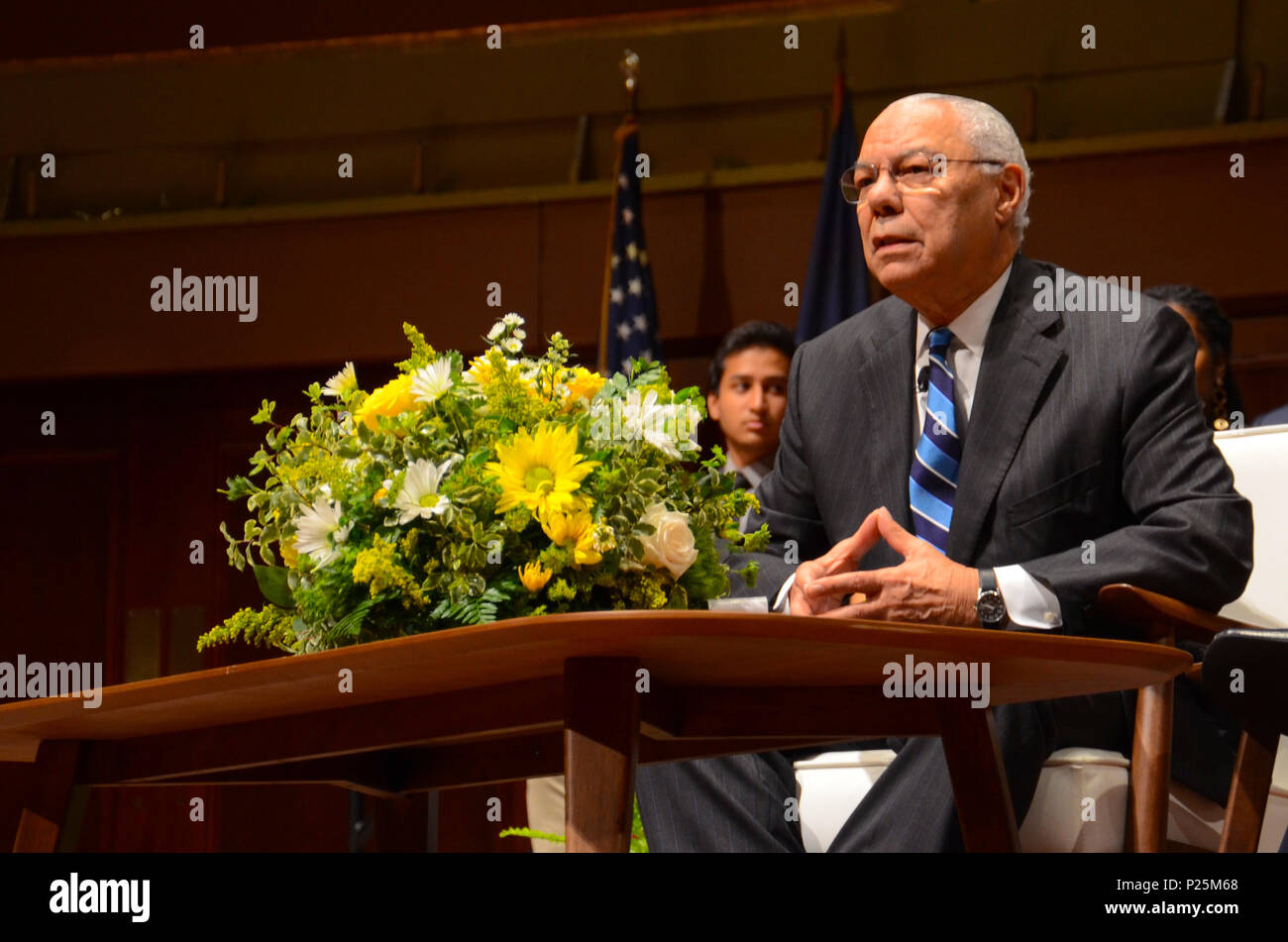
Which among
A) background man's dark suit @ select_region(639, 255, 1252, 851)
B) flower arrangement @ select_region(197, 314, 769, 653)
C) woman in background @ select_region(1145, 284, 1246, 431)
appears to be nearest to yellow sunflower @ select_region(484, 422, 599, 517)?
flower arrangement @ select_region(197, 314, 769, 653)

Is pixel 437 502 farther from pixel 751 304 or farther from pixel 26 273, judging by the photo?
pixel 26 273

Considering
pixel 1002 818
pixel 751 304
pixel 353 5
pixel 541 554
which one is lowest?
pixel 1002 818

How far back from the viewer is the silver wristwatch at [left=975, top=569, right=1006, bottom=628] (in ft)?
5.75

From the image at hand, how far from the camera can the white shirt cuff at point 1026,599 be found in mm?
1771

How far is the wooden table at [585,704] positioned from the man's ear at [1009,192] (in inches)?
35.7

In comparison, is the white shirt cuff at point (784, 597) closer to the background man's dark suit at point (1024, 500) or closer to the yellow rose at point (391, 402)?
the background man's dark suit at point (1024, 500)

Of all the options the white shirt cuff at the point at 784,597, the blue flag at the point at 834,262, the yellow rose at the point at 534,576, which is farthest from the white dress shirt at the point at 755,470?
the yellow rose at the point at 534,576

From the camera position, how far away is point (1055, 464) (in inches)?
78.7

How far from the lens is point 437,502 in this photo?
4.73 ft

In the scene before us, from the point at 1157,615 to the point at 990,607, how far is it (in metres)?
0.23

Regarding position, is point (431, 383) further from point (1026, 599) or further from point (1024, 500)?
point (1024, 500)

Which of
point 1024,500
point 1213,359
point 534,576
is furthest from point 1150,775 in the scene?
point 1213,359

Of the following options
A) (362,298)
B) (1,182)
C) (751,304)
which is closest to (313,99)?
(362,298)
